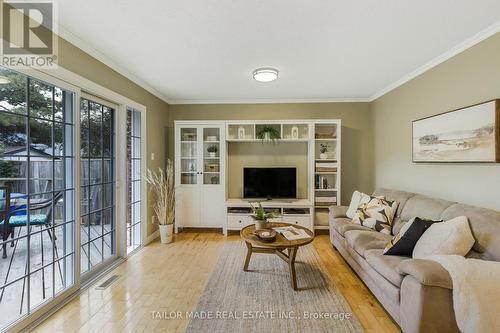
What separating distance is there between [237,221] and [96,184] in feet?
7.53

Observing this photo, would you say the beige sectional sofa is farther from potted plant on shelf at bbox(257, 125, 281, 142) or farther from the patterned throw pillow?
potted plant on shelf at bbox(257, 125, 281, 142)

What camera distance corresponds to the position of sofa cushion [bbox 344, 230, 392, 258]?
2484 mm

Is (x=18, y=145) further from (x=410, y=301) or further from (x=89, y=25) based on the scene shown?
(x=410, y=301)

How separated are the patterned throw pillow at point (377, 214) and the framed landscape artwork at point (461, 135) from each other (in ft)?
2.32

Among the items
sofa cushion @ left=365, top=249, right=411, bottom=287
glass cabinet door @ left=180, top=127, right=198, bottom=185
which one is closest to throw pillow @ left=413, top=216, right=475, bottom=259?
sofa cushion @ left=365, top=249, right=411, bottom=287

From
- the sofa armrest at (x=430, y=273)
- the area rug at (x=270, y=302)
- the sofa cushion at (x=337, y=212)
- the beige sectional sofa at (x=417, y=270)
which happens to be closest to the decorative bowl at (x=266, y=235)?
the area rug at (x=270, y=302)

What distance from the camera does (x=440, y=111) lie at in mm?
2787

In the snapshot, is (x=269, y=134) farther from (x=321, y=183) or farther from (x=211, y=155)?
(x=321, y=183)

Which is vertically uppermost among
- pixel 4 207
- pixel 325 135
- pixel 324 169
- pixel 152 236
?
pixel 325 135

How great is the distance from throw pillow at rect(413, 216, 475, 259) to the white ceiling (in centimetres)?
171

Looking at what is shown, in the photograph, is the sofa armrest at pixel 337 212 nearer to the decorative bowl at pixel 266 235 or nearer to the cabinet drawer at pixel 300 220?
the cabinet drawer at pixel 300 220

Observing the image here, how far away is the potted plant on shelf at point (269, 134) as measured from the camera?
14.2 ft

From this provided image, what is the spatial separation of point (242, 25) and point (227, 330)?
255 centimetres

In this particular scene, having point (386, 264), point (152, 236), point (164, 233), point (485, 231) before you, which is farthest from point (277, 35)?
point (152, 236)
